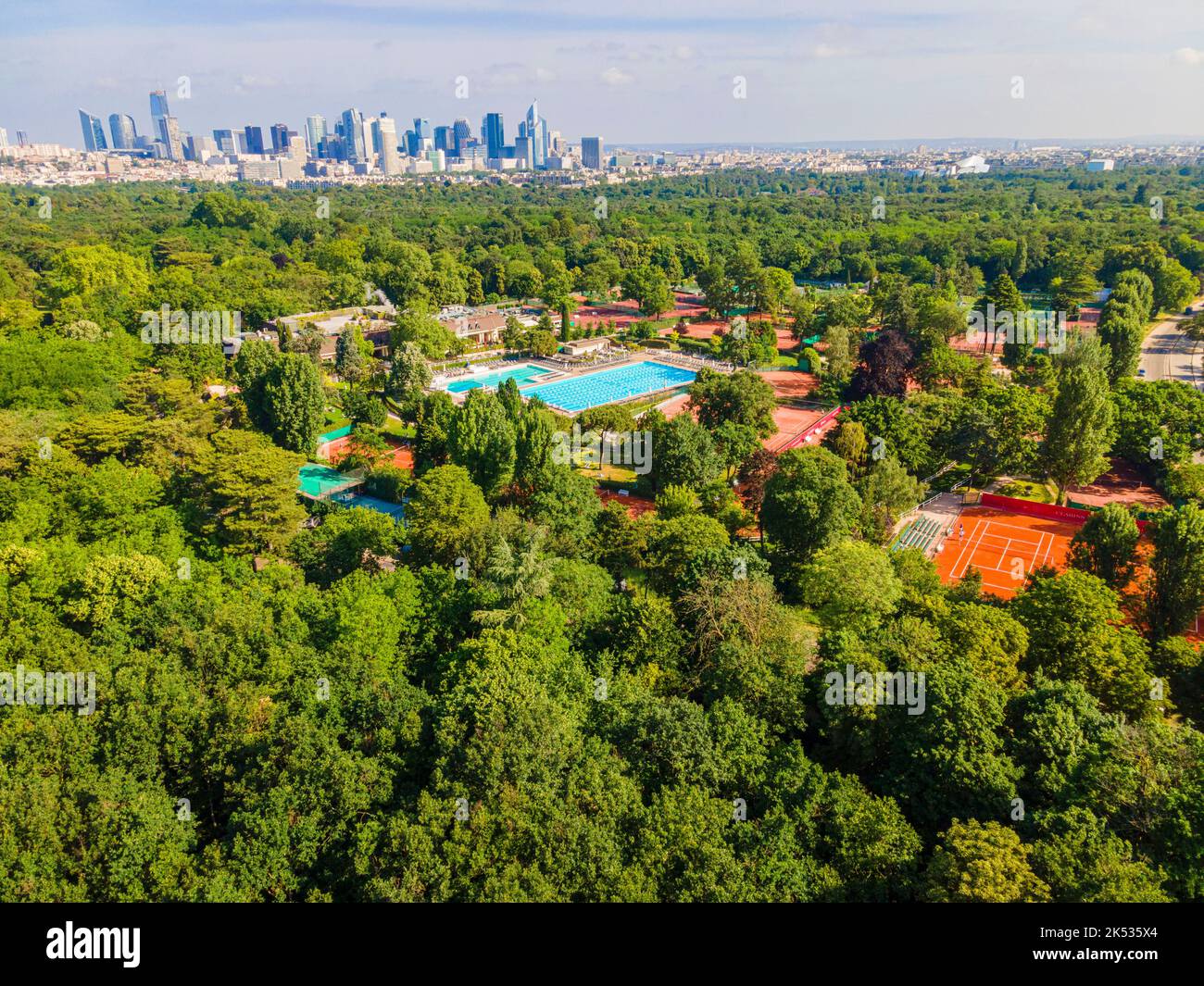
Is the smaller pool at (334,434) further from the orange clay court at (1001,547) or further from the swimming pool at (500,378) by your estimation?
the orange clay court at (1001,547)

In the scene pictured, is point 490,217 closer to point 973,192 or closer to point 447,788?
point 973,192

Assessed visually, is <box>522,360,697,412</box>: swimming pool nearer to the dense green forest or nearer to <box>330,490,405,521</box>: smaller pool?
the dense green forest

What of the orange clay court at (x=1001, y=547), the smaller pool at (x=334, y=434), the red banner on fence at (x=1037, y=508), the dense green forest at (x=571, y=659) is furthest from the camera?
the smaller pool at (x=334, y=434)

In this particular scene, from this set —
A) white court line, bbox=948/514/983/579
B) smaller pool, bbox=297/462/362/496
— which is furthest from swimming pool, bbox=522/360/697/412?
white court line, bbox=948/514/983/579

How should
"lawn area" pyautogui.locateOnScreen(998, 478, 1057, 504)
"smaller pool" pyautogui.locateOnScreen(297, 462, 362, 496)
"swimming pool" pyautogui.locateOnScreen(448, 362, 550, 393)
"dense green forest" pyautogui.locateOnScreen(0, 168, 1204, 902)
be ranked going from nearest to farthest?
"dense green forest" pyautogui.locateOnScreen(0, 168, 1204, 902), "lawn area" pyautogui.locateOnScreen(998, 478, 1057, 504), "smaller pool" pyautogui.locateOnScreen(297, 462, 362, 496), "swimming pool" pyautogui.locateOnScreen(448, 362, 550, 393)

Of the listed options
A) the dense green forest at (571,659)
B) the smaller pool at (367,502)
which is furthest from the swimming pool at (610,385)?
the smaller pool at (367,502)

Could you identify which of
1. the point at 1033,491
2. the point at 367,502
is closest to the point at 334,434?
the point at 367,502
